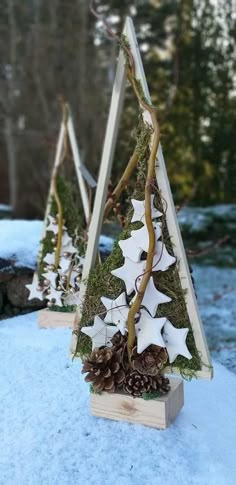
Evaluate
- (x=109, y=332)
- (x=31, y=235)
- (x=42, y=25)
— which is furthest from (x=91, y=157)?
(x=109, y=332)

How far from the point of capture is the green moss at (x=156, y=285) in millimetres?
1615

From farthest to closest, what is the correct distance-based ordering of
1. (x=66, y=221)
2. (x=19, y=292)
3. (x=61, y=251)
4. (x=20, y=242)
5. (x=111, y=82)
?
(x=111, y=82), (x=20, y=242), (x=19, y=292), (x=66, y=221), (x=61, y=251)

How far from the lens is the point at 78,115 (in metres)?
7.41

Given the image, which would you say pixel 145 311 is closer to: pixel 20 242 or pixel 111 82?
pixel 20 242

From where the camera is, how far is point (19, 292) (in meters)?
3.06

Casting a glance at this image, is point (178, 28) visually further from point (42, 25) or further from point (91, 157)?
point (91, 157)

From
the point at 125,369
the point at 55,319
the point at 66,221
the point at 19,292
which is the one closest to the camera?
the point at 125,369

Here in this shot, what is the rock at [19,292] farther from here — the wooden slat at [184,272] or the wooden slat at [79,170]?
the wooden slat at [184,272]

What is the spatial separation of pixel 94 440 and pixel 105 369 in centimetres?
22

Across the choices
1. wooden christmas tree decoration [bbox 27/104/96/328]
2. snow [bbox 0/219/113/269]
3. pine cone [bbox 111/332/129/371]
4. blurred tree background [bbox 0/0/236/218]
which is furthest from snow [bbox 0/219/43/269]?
blurred tree background [bbox 0/0/236/218]

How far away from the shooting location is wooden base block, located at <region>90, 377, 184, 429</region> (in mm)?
1631

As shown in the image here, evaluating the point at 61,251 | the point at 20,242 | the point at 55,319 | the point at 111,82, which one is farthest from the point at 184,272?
the point at 111,82

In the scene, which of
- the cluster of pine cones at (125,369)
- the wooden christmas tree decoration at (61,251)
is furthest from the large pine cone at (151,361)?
the wooden christmas tree decoration at (61,251)

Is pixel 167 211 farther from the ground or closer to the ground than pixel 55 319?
farther from the ground
